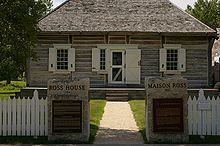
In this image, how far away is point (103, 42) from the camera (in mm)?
23000

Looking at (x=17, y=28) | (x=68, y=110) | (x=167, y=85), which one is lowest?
(x=68, y=110)

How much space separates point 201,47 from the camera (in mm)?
23156

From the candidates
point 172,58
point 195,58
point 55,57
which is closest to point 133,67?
point 172,58

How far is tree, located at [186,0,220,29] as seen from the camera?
55.8 m

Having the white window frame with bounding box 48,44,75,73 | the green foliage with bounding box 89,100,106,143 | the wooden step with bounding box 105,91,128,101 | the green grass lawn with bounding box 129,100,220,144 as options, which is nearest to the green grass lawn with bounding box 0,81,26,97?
the white window frame with bounding box 48,44,75,73

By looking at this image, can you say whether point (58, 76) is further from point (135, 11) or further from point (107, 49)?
point (135, 11)

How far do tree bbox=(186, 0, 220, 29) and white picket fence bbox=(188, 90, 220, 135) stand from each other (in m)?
46.3

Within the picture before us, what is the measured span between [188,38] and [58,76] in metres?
8.13

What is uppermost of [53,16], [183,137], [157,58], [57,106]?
[53,16]

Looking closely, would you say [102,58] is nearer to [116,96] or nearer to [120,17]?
[120,17]

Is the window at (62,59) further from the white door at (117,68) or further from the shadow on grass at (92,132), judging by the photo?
the shadow on grass at (92,132)

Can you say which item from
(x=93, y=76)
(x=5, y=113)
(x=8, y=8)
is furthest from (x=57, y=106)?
(x=93, y=76)

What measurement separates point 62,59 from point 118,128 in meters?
12.2

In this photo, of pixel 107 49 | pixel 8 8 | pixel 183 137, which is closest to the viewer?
pixel 183 137
